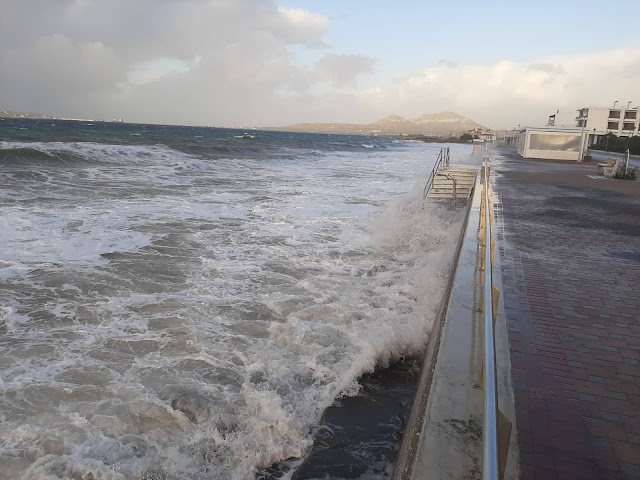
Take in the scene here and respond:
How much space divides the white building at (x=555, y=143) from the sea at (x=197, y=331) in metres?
20.8

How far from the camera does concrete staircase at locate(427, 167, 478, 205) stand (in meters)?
15.7

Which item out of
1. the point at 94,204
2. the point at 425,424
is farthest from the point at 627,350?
the point at 94,204

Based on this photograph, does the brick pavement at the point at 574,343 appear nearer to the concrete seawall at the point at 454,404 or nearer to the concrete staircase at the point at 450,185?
the concrete seawall at the point at 454,404

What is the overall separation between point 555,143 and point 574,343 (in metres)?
29.4

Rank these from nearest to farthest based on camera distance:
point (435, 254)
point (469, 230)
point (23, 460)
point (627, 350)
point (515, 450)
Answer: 1. point (515, 450)
2. point (23, 460)
3. point (627, 350)
4. point (469, 230)
5. point (435, 254)

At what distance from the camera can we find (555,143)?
29.6 m

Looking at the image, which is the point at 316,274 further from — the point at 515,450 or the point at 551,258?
Answer: the point at 515,450

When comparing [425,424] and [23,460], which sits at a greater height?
[425,424]

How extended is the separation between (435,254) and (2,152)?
2640 centimetres

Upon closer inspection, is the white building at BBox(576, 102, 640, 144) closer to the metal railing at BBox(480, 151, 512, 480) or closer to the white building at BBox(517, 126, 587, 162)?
the white building at BBox(517, 126, 587, 162)

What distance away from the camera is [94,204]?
1362cm

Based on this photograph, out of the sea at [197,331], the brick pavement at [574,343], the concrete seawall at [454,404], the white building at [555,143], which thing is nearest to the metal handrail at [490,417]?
the concrete seawall at [454,404]

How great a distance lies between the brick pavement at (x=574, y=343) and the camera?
266 centimetres

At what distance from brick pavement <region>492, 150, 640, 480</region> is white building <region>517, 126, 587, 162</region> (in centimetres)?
2177
